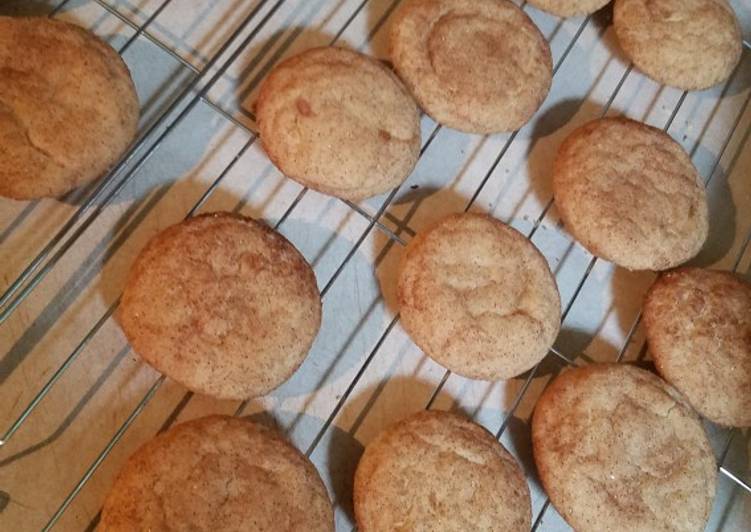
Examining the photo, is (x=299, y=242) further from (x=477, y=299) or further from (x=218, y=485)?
(x=218, y=485)

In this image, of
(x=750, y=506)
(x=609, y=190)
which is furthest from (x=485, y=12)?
(x=750, y=506)

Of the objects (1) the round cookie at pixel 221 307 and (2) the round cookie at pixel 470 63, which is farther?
(2) the round cookie at pixel 470 63

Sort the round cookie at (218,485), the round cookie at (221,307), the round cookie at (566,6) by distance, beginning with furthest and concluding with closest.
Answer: the round cookie at (566,6), the round cookie at (221,307), the round cookie at (218,485)

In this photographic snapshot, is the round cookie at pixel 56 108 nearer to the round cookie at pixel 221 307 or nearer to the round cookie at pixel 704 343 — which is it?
the round cookie at pixel 221 307

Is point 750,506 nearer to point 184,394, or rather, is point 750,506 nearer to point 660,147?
point 660,147

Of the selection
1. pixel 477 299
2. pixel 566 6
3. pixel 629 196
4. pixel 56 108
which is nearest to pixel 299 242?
pixel 477 299

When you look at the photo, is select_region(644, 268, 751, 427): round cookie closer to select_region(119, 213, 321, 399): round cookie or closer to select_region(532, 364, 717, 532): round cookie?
select_region(532, 364, 717, 532): round cookie

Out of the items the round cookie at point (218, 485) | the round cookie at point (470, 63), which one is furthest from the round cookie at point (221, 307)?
the round cookie at point (470, 63)
